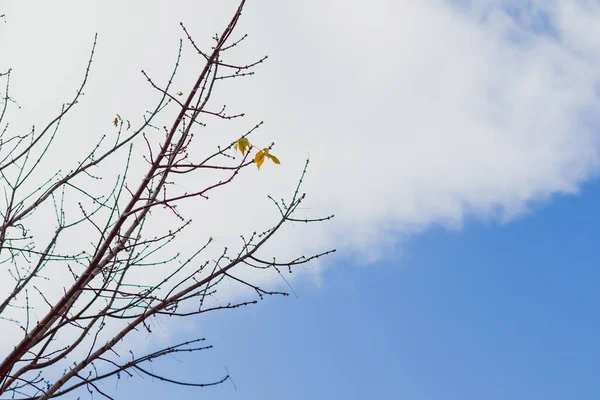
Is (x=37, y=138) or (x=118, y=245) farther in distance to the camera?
(x=37, y=138)

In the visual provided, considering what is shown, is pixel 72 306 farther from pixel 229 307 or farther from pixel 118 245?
pixel 229 307

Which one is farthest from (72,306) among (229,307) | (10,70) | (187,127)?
(10,70)

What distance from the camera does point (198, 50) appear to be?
15.2ft

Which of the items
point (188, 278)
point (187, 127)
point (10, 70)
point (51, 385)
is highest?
point (10, 70)

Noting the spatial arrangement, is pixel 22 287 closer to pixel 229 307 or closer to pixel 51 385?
pixel 51 385

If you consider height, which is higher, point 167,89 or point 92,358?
point 167,89

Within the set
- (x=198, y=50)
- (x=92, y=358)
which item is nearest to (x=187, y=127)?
(x=198, y=50)

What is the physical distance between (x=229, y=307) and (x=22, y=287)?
2.18m

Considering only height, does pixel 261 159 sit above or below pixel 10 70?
below

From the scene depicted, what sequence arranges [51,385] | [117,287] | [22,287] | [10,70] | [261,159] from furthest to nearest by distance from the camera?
1. [10,70]
2. [22,287]
3. [117,287]
4. [51,385]
5. [261,159]

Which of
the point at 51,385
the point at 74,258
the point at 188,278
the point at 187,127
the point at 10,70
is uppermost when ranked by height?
the point at 10,70

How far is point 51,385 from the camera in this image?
4.26 m

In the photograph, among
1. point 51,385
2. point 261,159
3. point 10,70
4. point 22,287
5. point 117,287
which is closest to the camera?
point 261,159

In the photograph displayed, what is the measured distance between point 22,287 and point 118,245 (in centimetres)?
166
